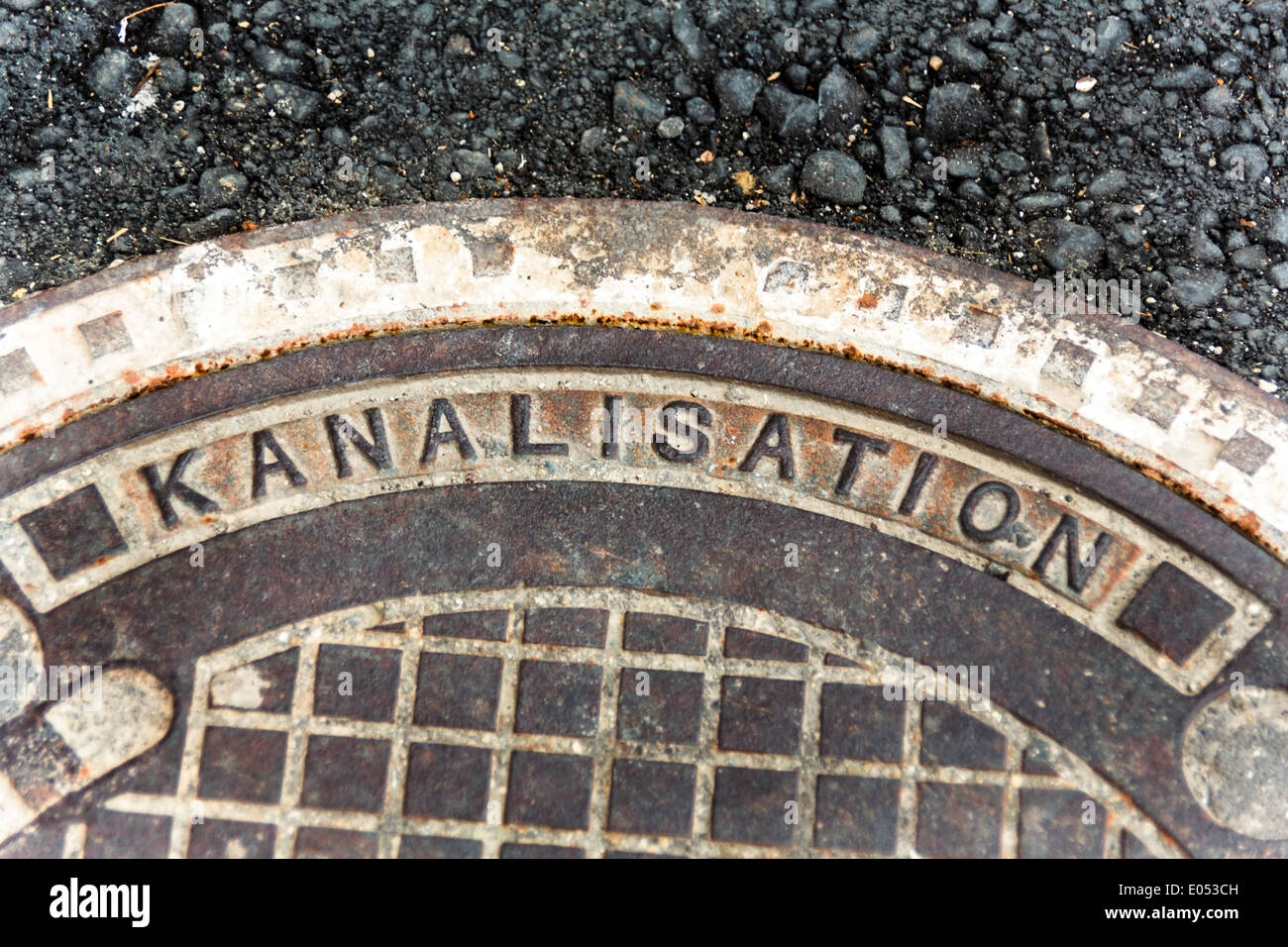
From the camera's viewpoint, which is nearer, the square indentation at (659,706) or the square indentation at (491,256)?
the square indentation at (659,706)

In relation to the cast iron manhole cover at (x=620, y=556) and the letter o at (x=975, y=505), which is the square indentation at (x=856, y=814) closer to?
the cast iron manhole cover at (x=620, y=556)

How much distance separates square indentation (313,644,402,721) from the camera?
244 cm

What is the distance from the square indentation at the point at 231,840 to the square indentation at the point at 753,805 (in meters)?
1.14

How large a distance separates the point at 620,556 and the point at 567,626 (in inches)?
9.1

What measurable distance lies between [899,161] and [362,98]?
1.49 m

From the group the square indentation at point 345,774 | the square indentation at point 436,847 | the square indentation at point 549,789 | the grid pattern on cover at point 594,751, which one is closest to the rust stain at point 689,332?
the grid pattern on cover at point 594,751

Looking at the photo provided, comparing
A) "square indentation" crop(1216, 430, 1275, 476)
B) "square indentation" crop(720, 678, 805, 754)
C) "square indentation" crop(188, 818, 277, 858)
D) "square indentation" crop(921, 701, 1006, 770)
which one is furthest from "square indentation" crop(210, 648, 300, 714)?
"square indentation" crop(1216, 430, 1275, 476)

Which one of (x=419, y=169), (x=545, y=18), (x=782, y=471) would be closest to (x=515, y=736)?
(x=782, y=471)

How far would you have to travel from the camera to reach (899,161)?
2586mm

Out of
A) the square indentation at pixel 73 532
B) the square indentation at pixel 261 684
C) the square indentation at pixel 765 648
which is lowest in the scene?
the square indentation at pixel 261 684

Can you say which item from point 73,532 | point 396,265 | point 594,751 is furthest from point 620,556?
point 73,532

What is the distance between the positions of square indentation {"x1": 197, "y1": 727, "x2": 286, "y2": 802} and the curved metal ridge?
3.09 ft

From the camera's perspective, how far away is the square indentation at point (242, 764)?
241 centimetres

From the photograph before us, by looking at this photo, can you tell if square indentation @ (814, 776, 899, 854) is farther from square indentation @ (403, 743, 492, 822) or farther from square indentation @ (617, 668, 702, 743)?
square indentation @ (403, 743, 492, 822)
